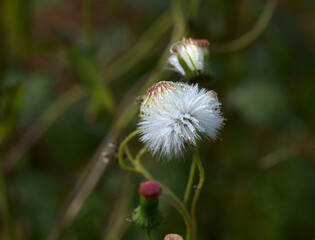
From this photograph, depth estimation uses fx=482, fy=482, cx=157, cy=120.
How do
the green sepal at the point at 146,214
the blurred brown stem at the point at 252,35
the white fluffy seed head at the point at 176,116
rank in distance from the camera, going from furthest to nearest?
the blurred brown stem at the point at 252,35, the green sepal at the point at 146,214, the white fluffy seed head at the point at 176,116

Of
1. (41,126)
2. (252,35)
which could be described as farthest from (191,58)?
(41,126)

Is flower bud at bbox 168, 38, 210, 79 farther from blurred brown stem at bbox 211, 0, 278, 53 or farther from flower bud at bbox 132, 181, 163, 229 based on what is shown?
blurred brown stem at bbox 211, 0, 278, 53

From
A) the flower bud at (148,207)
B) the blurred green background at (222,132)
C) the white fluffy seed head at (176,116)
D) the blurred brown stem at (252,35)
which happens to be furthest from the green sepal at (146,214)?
the blurred brown stem at (252,35)

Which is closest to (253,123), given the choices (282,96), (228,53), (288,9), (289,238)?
(282,96)

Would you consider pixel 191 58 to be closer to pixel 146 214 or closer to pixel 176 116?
pixel 176 116

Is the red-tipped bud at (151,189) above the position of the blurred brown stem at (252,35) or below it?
above

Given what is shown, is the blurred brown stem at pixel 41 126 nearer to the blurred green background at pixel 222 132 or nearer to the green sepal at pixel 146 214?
the blurred green background at pixel 222 132

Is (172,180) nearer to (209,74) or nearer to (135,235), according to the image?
(135,235)
